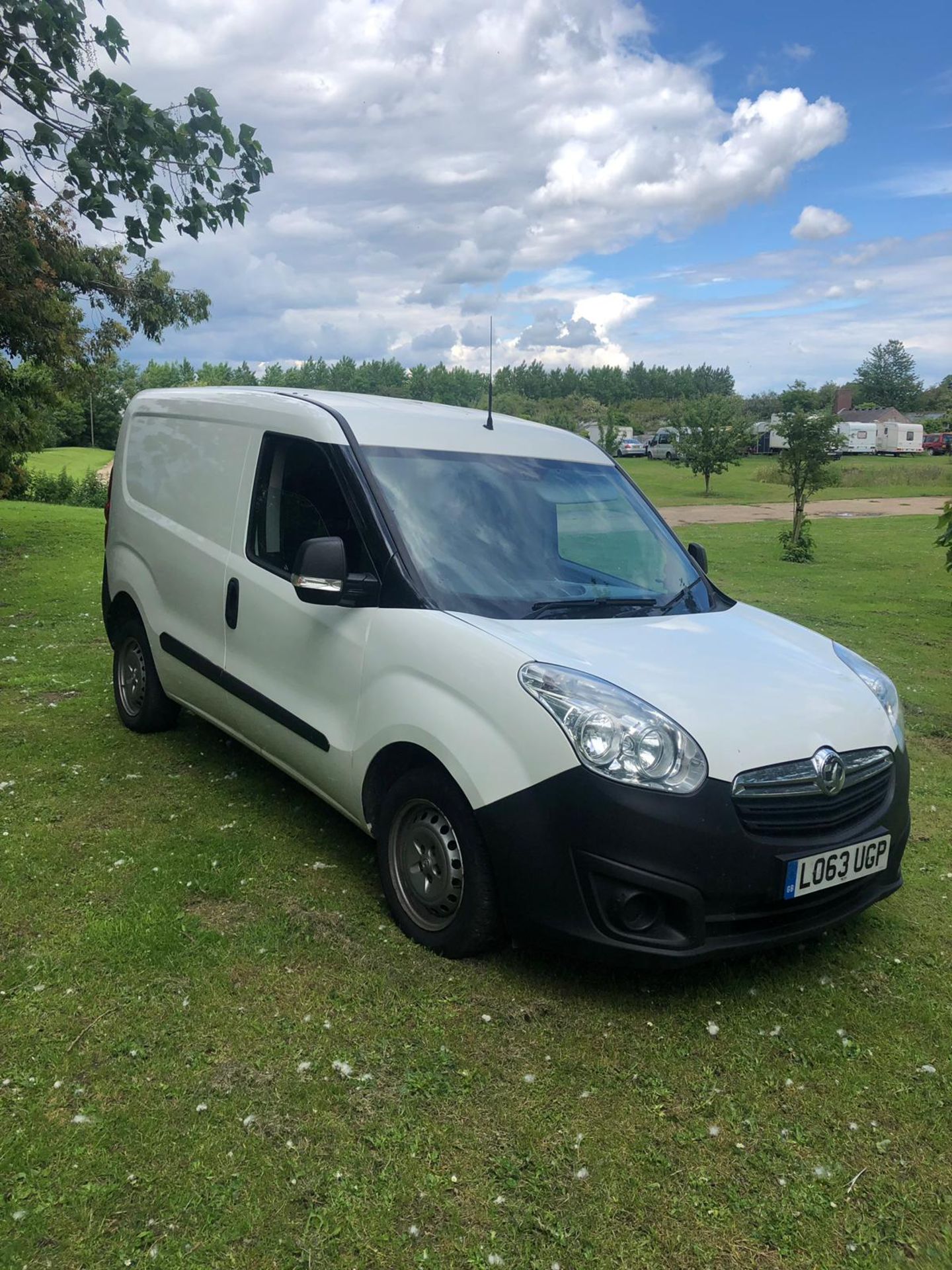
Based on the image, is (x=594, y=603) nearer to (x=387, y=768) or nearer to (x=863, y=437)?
(x=387, y=768)

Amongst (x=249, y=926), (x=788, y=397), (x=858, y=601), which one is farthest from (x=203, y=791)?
(x=788, y=397)

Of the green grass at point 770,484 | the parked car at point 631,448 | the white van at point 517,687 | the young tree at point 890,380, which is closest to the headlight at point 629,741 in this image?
the white van at point 517,687

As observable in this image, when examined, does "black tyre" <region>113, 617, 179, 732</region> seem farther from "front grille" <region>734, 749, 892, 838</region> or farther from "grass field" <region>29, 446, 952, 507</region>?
"grass field" <region>29, 446, 952, 507</region>

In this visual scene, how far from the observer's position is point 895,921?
3949 mm

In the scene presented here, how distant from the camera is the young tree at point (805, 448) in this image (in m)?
20.5

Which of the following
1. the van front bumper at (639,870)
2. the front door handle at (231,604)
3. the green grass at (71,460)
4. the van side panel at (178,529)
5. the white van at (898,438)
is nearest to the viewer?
the van front bumper at (639,870)

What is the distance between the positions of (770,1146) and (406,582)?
221 cm

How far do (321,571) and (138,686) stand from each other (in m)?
2.94

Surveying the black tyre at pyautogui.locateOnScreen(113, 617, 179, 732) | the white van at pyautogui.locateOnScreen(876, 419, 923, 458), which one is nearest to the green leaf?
the black tyre at pyautogui.locateOnScreen(113, 617, 179, 732)

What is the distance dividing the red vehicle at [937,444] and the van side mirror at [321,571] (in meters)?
78.0

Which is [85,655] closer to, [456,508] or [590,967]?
[456,508]

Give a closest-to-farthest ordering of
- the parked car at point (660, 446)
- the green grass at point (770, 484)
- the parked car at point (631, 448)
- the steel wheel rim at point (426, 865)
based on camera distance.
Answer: the steel wheel rim at point (426, 865) < the green grass at point (770, 484) < the parked car at point (660, 446) < the parked car at point (631, 448)

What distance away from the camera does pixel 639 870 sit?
2.94 meters

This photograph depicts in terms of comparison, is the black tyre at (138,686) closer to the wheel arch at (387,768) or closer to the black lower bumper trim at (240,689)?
the black lower bumper trim at (240,689)
